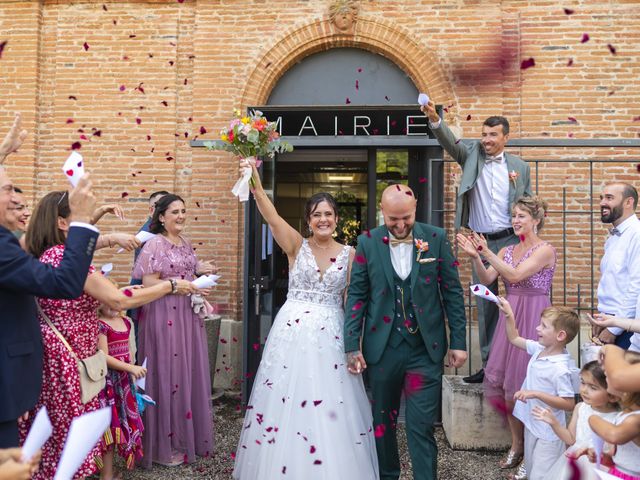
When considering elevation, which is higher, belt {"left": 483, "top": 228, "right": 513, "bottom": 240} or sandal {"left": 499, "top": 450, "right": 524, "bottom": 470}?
belt {"left": 483, "top": 228, "right": 513, "bottom": 240}

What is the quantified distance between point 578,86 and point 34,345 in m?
7.05

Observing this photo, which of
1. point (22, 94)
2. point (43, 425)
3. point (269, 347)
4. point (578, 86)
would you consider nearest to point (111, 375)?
point (269, 347)

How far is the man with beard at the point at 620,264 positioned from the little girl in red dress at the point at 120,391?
3.37 meters

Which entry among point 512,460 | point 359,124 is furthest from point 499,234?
point 359,124

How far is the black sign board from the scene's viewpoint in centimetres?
707

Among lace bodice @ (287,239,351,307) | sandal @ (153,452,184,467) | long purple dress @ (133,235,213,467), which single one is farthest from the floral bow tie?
sandal @ (153,452,184,467)

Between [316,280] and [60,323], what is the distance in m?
1.67

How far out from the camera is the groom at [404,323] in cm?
345

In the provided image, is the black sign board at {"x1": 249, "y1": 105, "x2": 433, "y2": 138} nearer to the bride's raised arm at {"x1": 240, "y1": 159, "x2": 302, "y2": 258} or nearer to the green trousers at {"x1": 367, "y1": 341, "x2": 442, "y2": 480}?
the bride's raised arm at {"x1": 240, "y1": 159, "x2": 302, "y2": 258}

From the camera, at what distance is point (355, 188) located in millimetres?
11297

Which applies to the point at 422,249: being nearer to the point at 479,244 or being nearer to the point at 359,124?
the point at 479,244

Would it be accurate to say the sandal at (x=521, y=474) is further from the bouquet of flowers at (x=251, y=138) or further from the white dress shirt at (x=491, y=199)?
the bouquet of flowers at (x=251, y=138)

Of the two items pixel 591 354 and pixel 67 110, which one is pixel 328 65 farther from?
pixel 591 354

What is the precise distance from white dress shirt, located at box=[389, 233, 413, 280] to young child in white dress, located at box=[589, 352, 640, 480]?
1391 mm
